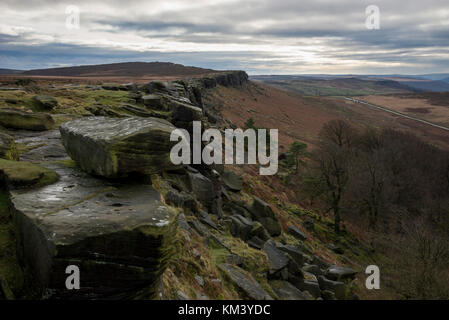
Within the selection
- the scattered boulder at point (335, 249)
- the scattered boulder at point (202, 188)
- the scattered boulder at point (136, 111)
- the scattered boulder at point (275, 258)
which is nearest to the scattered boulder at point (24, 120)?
the scattered boulder at point (136, 111)

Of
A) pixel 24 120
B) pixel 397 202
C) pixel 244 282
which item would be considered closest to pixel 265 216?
pixel 244 282

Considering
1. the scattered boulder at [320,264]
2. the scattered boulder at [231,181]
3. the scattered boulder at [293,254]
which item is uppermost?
the scattered boulder at [231,181]

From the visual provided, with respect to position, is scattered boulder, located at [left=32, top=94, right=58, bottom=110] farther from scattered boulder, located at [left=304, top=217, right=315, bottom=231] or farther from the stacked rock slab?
scattered boulder, located at [left=304, top=217, right=315, bottom=231]

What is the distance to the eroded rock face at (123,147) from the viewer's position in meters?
8.34

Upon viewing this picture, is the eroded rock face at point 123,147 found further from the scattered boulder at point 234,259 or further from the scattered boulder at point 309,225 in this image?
the scattered boulder at point 309,225

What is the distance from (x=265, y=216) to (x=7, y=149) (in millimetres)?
16396

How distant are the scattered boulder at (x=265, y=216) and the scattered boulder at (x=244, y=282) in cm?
800

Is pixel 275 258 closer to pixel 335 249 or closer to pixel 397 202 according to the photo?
pixel 335 249

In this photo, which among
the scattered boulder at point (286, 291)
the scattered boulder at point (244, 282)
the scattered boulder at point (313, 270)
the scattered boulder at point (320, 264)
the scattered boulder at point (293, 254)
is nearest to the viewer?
the scattered boulder at point (244, 282)

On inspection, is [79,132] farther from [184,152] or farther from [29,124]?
[29,124]

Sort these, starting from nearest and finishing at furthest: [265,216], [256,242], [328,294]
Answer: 1. [328,294]
2. [256,242]
3. [265,216]

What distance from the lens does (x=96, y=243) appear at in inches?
248
